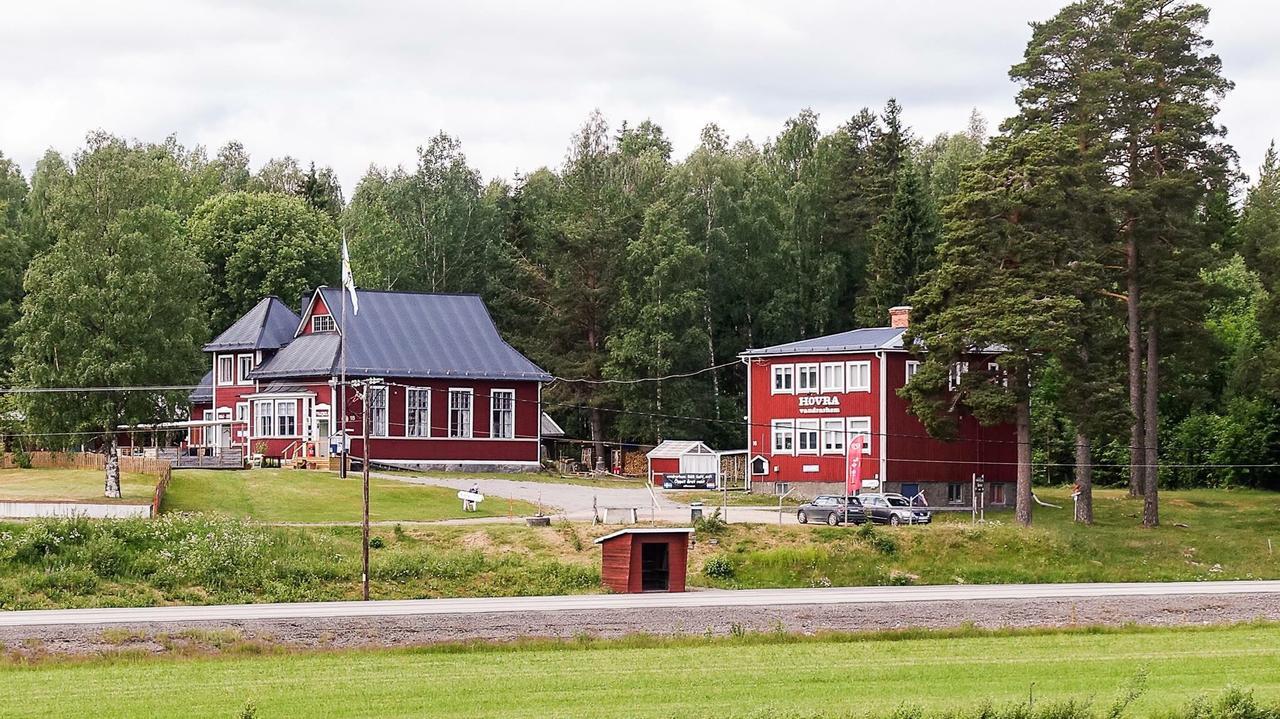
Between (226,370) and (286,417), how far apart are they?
8703 mm

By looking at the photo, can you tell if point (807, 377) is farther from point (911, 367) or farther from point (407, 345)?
point (407, 345)

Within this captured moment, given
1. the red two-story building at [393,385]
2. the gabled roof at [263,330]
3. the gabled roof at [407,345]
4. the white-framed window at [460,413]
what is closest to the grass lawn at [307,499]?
the red two-story building at [393,385]

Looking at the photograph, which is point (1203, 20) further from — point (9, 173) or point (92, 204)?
point (9, 173)

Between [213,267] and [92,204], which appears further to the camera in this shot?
[213,267]

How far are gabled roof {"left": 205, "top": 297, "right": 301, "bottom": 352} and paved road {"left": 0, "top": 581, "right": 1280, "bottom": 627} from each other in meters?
36.1

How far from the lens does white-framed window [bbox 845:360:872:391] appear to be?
71375 millimetres

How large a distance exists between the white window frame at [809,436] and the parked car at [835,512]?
11332 millimetres

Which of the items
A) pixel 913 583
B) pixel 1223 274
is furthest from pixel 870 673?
pixel 1223 274

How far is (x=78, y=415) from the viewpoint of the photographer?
63.8 meters

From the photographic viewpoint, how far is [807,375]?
73250mm

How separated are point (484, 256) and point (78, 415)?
39967mm

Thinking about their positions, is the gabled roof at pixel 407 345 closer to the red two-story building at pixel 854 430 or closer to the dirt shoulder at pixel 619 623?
the red two-story building at pixel 854 430

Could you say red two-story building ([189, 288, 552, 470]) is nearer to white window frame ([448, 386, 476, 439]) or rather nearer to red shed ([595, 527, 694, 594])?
white window frame ([448, 386, 476, 439])

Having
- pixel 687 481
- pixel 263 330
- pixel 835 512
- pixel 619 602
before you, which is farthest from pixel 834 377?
pixel 619 602
